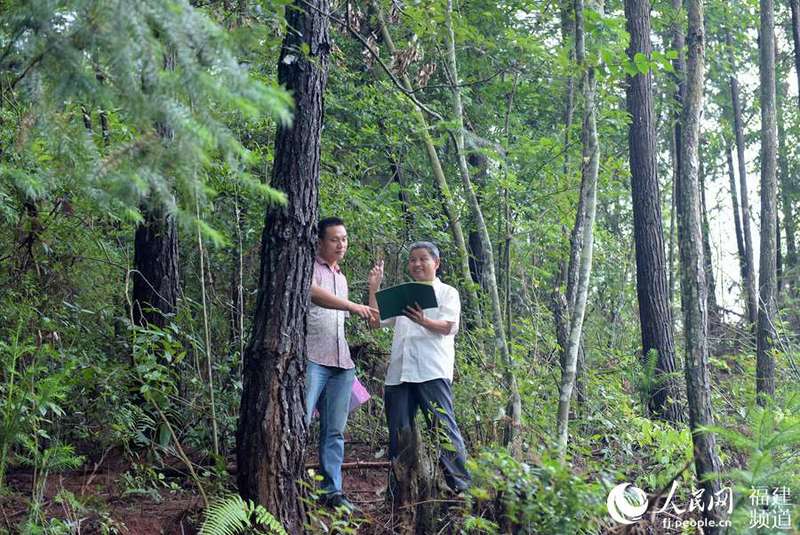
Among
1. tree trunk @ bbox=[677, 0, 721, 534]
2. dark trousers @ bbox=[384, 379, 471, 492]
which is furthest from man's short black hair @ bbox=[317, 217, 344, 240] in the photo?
tree trunk @ bbox=[677, 0, 721, 534]

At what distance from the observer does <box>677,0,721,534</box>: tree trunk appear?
6043 mm

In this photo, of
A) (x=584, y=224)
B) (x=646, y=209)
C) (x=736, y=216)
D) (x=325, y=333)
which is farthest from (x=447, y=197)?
(x=736, y=216)

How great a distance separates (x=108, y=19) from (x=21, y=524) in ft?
12.0

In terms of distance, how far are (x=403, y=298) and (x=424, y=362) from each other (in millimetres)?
612

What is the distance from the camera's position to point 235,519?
16.6ft

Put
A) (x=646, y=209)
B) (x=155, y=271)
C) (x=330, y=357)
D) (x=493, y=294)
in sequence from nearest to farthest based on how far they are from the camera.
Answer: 1. (x=330, y=357)
2. (x=493, y=294)
3. (x=155, y=271)
4. (x=646, y=209)

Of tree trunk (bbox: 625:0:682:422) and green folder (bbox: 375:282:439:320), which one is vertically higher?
tree trunk (bbox: 625:0:682:422)

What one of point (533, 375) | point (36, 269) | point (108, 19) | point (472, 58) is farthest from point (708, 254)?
point (108, 19)

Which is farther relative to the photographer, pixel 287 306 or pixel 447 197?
pixel 447 197

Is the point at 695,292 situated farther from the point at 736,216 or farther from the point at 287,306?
the point at 736,216

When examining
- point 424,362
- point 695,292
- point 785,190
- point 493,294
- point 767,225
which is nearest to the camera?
point 424,362

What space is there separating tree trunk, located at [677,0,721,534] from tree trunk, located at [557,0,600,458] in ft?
2.57

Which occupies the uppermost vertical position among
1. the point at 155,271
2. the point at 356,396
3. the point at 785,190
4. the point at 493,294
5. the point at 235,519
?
the point at 785,190

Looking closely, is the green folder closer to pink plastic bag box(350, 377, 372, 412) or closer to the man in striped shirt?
the man in striped shirt
